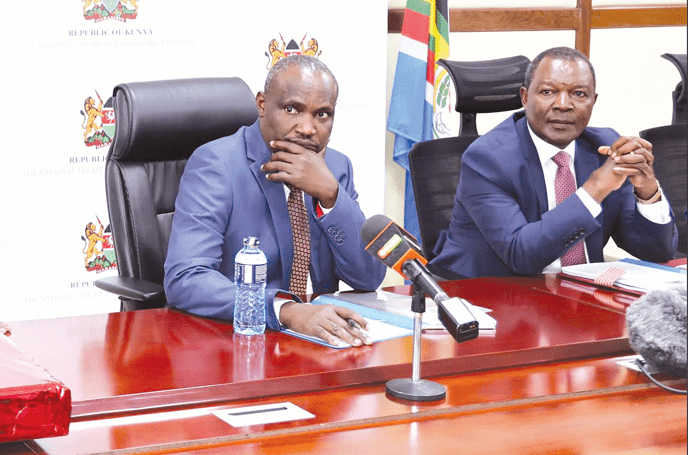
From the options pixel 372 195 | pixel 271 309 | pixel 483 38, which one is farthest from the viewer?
pixel 483 38

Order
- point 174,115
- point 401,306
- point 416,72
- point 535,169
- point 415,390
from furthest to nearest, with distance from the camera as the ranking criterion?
point 416,72, point 535,169, point 174,115, point 401,306, point 415,390

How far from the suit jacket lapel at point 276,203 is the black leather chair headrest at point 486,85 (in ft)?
3.61

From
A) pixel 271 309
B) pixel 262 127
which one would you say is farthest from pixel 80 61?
pixel 271 309

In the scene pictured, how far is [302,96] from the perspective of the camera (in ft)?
7.66

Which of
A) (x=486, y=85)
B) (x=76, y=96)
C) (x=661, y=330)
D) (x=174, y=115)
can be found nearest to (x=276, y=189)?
(x=174, y=115)

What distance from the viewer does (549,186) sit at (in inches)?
113

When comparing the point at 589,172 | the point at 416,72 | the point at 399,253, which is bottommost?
the point at 399,253

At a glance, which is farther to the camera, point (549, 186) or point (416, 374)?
point (549, 186)

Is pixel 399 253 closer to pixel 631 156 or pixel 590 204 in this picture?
pixel 590 204

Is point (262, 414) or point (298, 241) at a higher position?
point (298, 241)

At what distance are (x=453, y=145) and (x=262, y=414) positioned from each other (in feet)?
6.29

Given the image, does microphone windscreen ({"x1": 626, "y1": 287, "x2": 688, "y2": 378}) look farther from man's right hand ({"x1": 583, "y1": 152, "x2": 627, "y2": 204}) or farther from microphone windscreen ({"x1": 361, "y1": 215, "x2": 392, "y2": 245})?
man's right hand ({"x1": 583, "y1": 152, "x2": 627, "y2": 204})

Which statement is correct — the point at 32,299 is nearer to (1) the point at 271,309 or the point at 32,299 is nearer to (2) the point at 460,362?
(1) the point at 271,309

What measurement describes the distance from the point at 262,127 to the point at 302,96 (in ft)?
0.51
